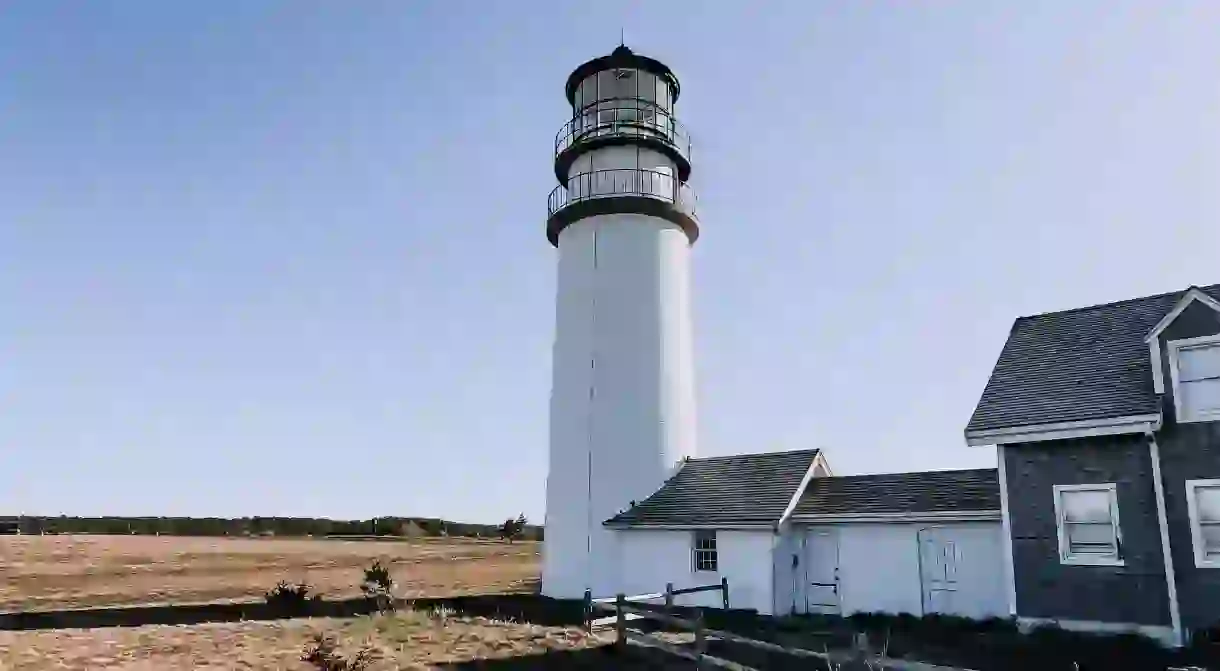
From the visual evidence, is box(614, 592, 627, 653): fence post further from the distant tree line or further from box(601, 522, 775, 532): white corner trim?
the distant tree line

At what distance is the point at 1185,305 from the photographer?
1469cm

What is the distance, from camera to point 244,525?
81250 millimetres

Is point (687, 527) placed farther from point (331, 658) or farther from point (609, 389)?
point (331, 658)

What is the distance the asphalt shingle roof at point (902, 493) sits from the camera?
60.0ft

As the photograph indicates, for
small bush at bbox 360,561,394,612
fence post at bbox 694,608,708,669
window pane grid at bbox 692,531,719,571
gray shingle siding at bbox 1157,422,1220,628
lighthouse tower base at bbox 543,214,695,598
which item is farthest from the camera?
lighthouse tower base at bbox 543,214,695,598

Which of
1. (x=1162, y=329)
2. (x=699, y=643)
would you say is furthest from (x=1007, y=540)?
(x=699, y=643)

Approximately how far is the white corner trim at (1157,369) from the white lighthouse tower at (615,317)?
1245 cm

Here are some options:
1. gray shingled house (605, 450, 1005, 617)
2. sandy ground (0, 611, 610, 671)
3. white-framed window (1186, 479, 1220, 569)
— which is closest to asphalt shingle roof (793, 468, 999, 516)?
gray shingled house (605, 450, 1005, 617)

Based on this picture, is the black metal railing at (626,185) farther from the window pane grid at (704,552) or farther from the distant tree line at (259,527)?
the distant tree line at (259,527)

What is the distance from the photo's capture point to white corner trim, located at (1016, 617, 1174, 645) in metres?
13.8

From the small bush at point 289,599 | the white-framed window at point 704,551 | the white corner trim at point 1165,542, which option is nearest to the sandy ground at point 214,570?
the small bush at point 289,599

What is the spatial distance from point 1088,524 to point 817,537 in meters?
6.65

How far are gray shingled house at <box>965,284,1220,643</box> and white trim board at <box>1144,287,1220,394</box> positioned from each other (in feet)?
0.07

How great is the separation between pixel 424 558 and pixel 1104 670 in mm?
37453
